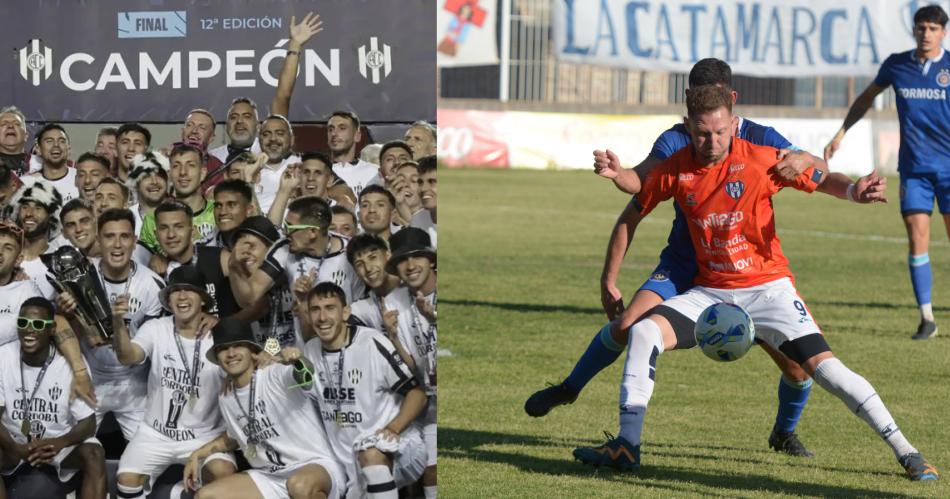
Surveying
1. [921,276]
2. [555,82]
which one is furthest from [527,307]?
[555,82]

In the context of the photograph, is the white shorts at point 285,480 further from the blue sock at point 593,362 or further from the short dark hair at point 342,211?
the blue sock at point 593,362

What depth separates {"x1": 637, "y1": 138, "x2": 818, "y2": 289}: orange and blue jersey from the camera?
6.57 metres

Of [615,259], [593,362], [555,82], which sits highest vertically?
[555,82]

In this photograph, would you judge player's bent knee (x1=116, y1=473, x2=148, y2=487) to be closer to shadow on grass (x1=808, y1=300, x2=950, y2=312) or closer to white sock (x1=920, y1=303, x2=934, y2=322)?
white sock (x1=920, y1=303, x2=934, y2=322)

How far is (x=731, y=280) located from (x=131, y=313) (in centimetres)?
265

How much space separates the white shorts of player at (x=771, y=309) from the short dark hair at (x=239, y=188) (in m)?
2.05

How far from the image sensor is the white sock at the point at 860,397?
6516 millimetres

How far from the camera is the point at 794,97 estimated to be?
188ft

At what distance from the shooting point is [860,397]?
6.51 metres

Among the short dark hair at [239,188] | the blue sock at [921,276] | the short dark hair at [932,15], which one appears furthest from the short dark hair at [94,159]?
the blue sock at [921,276]

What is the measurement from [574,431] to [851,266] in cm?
980

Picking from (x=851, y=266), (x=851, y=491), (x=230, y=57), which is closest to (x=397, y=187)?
(x=230, y=57)

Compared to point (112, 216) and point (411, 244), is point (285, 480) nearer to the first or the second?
point (411, 244)

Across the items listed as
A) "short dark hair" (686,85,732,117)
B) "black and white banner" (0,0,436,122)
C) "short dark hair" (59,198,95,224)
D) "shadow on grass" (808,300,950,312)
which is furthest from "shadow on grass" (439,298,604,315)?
"black and white banner" (0,0,436,122)
